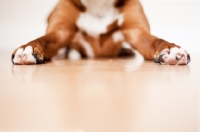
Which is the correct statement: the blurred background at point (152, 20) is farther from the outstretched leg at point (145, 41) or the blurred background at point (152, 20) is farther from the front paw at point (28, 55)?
the front paw at point (28, 55)

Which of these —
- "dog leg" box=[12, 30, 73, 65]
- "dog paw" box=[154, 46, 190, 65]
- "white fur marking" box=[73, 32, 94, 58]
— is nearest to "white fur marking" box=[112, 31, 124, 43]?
"white fur marking" box=[73, 32, 94, 58]

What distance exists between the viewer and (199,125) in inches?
18.4

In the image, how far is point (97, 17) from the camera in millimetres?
1777

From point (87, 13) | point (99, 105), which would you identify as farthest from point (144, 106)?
point (87, 13)

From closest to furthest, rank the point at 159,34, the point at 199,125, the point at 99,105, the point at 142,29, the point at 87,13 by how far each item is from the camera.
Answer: the point at 199,125
the point at 99,105
the point at 142,29
the point at 87,13
the point at 159,34

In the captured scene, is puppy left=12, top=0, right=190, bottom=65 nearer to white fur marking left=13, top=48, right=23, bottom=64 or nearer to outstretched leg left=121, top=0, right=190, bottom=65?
outstretched leg left=121, top=0, right=190, bottom=65

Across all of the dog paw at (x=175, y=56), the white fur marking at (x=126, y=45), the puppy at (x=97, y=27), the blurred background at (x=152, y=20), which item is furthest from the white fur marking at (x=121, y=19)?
the blurred background at (x=152, y=20)

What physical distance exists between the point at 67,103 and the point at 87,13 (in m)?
1.20

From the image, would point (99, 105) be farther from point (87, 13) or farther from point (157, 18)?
point (157, 18)

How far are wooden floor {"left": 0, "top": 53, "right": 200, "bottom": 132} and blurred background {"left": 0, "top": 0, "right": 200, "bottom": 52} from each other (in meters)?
1.66

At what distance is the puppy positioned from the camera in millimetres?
1645

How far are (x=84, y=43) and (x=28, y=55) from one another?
565mm

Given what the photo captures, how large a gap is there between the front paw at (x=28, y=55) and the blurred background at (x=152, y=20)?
1.18 meters

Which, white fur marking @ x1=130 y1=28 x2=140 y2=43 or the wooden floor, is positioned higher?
white fur marking @ x1=130 y1=28 x2=140 y2=43
